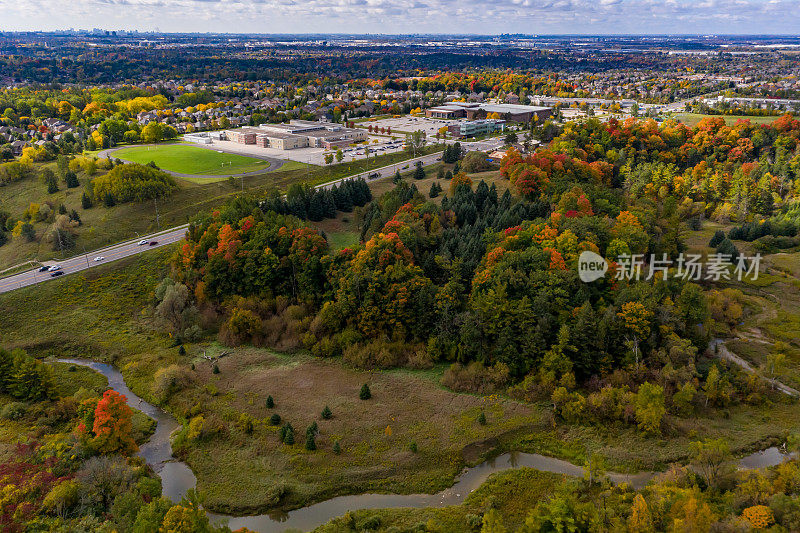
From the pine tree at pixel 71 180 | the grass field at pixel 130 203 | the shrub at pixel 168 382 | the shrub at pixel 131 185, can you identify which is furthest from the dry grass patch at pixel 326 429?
the pine tree at pixel 71 180

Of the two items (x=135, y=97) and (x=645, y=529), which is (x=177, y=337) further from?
(x=135, y=97)

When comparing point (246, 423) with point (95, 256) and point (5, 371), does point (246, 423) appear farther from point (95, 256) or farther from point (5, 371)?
point (95, 256)

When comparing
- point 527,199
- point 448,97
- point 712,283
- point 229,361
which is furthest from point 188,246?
point 448,97

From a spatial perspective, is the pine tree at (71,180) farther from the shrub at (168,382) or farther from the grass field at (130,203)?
the shrub at (168,382)

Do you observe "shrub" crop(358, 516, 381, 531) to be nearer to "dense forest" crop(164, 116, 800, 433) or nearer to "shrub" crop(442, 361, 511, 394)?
"shrub" crop(442, 361, 511, 394)

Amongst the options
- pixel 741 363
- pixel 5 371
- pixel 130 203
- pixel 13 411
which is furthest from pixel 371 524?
pixel 130 203
